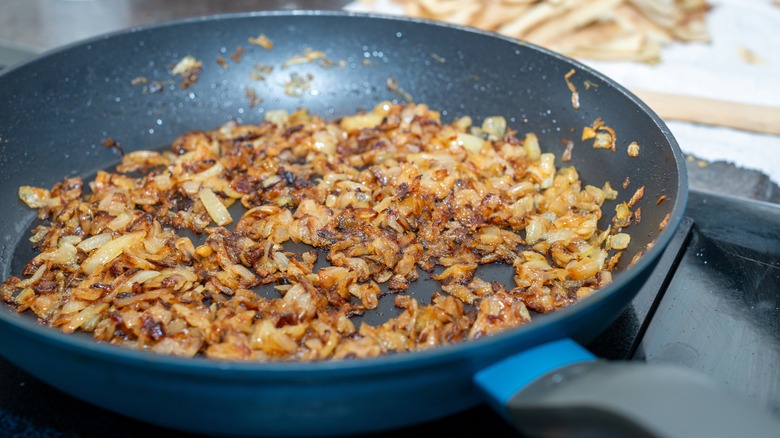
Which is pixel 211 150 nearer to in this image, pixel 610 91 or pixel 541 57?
pixel 541 57

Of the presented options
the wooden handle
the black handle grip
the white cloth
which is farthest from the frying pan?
the white cloth

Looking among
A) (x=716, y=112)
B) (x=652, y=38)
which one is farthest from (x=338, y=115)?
(x=652, y=38)

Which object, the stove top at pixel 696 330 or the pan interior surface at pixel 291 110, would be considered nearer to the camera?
the pan interior surface at pixel 291 110

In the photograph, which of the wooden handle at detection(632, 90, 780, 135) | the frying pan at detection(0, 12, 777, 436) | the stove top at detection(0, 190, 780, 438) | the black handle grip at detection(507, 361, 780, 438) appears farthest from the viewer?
the wooden handle at detection(632, 90, 780, 135)

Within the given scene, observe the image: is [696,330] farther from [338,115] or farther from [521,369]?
[338,115]

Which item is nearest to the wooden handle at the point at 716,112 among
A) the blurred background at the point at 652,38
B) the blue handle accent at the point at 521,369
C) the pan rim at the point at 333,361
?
the blurred background at the point at 652,38

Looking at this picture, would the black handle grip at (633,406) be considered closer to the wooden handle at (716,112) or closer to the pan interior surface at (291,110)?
the pan interior surface at (291,110)

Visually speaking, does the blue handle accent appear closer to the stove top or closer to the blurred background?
the stove top

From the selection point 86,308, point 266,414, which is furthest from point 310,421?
point 86,308
